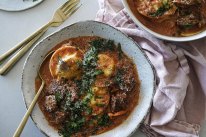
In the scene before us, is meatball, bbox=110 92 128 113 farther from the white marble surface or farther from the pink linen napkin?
the white marble surface

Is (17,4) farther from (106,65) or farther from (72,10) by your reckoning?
(106,65)

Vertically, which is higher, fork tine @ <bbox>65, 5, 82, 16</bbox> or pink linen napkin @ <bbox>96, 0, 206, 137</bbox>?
fork tine @ <bbox>65, 5, 82, 16</bbox>

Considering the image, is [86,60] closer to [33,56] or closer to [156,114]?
[33,56]

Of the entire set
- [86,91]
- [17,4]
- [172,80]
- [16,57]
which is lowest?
[172,80]

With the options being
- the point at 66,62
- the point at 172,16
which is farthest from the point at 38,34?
the point at 172,16

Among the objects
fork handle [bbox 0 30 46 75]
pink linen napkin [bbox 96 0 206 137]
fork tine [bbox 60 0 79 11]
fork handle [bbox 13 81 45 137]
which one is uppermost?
fork tine [bbox 60 0 79 11]

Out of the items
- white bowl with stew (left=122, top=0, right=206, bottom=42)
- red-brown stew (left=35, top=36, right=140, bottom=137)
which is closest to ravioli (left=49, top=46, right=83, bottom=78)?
red-brown stew (left=35, top=36, right=140, bottom=137)

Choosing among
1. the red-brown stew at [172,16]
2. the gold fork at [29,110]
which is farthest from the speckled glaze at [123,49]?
the red-brown stew at [172,16]
